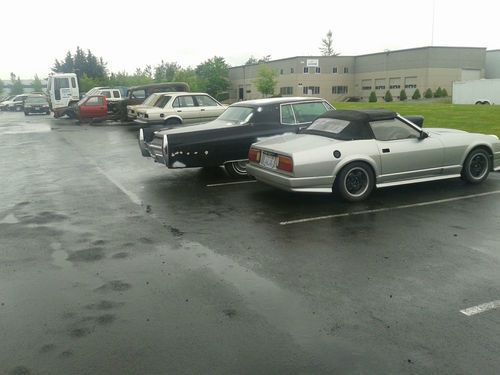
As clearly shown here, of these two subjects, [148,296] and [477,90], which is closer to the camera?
[148,296]

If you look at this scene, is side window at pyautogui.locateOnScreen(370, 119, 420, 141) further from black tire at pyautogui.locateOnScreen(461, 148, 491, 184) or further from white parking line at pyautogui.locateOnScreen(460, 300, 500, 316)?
white parking line at pyautogui.locateOnScreen(460, 300, 500, 316)

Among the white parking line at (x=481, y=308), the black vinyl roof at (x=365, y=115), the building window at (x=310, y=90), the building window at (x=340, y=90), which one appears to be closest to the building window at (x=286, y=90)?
the building window at (x=310, y=90)

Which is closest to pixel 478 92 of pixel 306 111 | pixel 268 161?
pixel 306 111

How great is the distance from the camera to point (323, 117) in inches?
336

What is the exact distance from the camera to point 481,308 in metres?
3.91

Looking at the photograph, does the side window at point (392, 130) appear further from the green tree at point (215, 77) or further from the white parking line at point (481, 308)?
the green tree at point (215, 77)

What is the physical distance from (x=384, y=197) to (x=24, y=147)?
537 inches

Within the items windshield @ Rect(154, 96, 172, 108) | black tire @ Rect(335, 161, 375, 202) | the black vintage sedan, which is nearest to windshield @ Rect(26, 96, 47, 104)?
windshield @ Rect(154, 96, 172, 108)

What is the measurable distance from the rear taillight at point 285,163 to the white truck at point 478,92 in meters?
41.4

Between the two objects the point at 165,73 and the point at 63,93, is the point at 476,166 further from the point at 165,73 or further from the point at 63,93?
the point at 165,73

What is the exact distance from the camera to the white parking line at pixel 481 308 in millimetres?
3844

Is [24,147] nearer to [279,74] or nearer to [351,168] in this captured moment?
[351,168]

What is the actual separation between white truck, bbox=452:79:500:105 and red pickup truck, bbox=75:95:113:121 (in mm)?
33511

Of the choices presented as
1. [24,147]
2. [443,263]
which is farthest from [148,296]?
[24,147]
